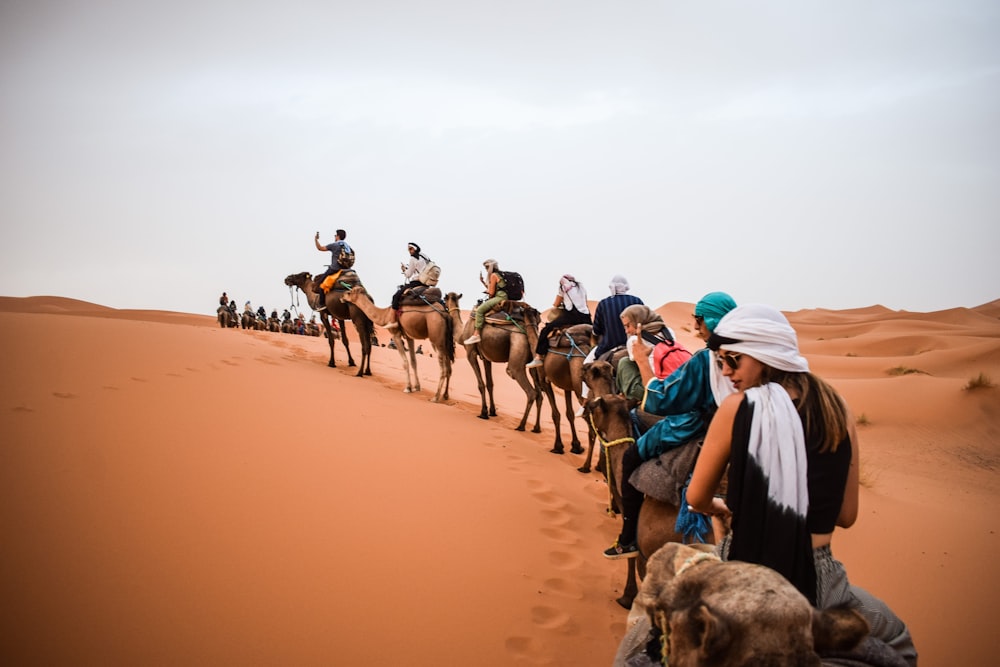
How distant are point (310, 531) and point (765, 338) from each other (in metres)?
3.89

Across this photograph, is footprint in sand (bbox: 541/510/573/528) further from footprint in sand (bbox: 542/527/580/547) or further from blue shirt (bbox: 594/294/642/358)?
blue shirt (bbox: 594/294/642/358)

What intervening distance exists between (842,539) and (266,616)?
543cm

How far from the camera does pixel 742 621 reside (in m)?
1.33

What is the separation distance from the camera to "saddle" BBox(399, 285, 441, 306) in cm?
1201

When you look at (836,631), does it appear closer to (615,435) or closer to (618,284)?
(615,435)

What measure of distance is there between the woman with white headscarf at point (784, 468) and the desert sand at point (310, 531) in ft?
7.21

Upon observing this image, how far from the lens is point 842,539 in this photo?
584cm

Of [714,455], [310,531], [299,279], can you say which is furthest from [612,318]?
[299,279]

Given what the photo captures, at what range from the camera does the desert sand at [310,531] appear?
11.7 ft

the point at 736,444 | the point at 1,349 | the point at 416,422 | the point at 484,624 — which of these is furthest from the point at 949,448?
the point at 1,349

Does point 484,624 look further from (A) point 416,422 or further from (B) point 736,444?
(A) point 416,422

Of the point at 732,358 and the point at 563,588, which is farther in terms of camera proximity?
the point at 563,588

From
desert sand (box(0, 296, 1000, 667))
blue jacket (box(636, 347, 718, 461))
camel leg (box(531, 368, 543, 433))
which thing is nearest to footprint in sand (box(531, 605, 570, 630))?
desert sand (box(0, 296, 1000, 667))

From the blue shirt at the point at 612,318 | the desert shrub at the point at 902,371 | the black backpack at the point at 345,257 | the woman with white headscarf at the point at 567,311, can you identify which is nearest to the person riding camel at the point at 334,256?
the black backpack at the point at 345,257
